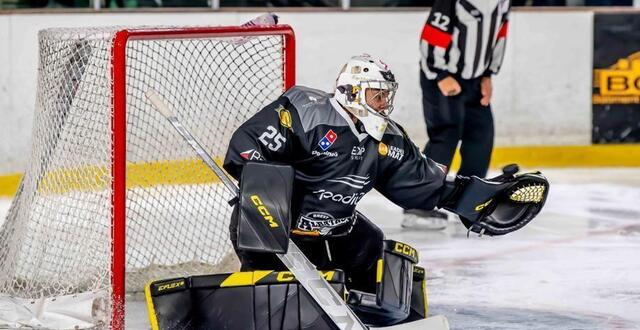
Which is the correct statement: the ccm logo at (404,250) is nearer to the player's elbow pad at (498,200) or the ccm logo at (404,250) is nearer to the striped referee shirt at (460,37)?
the player's elbow pad at (498,200)

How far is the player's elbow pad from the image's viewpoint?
4211 mm

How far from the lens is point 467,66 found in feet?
20.0

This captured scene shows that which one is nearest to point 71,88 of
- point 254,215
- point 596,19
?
point 254,215

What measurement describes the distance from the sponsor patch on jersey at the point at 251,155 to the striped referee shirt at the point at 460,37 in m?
2.25

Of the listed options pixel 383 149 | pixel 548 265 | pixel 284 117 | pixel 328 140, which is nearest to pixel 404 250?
pixel 383 149

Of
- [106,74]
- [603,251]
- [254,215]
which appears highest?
[106,74]

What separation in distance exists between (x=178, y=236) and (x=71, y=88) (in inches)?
33.8

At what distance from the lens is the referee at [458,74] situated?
6.04 metres

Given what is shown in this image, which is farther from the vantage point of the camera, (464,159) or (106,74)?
(464,159)

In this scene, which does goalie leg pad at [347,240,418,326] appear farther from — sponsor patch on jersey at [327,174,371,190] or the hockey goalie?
sponsor patch on jersey at [327,174,371,190]

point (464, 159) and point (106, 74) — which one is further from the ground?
point (106, 74)

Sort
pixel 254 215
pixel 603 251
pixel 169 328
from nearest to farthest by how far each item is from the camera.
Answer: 1. pixel 254 215
2. pixel 169 328
3. pixel 603 251

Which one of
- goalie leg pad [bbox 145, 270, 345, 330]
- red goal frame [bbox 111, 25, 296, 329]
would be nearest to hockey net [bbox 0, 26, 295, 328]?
red goal frame [bbox 111, 25, 296, 329]

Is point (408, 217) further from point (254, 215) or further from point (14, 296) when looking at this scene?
point (254, 215)
